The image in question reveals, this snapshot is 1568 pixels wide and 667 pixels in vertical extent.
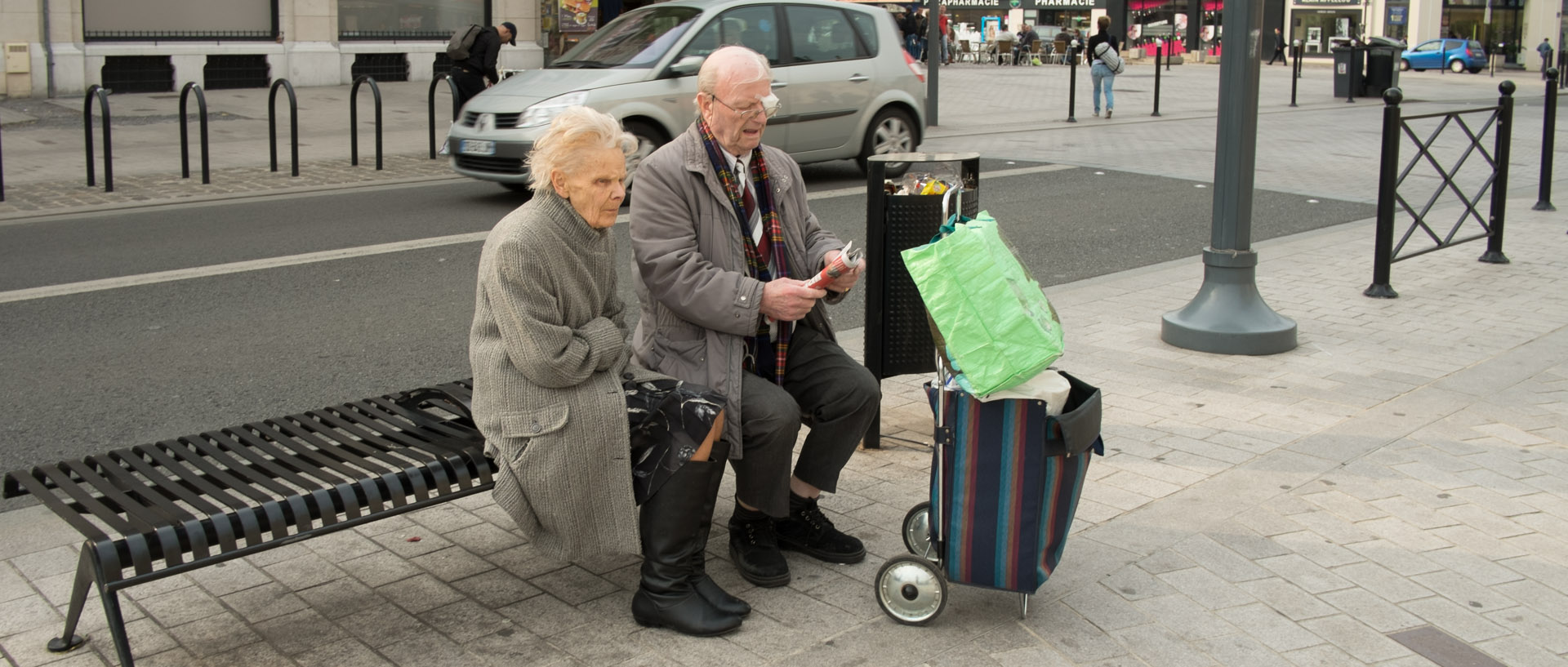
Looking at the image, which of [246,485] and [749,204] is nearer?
[246,485]

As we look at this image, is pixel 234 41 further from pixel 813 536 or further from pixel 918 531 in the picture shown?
pixel 918 531

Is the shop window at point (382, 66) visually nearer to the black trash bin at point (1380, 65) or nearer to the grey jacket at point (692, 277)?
the black trash bin at point (1380, 65)

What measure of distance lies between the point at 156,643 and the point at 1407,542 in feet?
11.3

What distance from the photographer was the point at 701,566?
3514 millimetres

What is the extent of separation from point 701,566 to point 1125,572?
1.21 metres

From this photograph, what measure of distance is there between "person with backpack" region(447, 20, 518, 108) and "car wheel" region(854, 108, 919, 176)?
486 cm

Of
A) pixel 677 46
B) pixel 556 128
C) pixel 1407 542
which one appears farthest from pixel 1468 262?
pixel 556 128

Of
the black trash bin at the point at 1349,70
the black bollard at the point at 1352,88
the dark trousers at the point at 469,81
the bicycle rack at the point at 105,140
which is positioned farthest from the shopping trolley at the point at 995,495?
the black trash bin at the point at 1349,70

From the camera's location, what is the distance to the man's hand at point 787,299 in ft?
11.8

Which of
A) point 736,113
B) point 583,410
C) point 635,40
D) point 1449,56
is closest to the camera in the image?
point 583,410

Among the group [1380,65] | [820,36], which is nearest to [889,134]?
[820,36]

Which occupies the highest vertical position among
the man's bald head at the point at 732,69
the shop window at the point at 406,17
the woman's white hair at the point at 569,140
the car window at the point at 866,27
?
the shop window at the point at 406,17

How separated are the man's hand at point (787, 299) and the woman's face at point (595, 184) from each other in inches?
19.2

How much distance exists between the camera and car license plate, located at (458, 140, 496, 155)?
10930 millimetres
